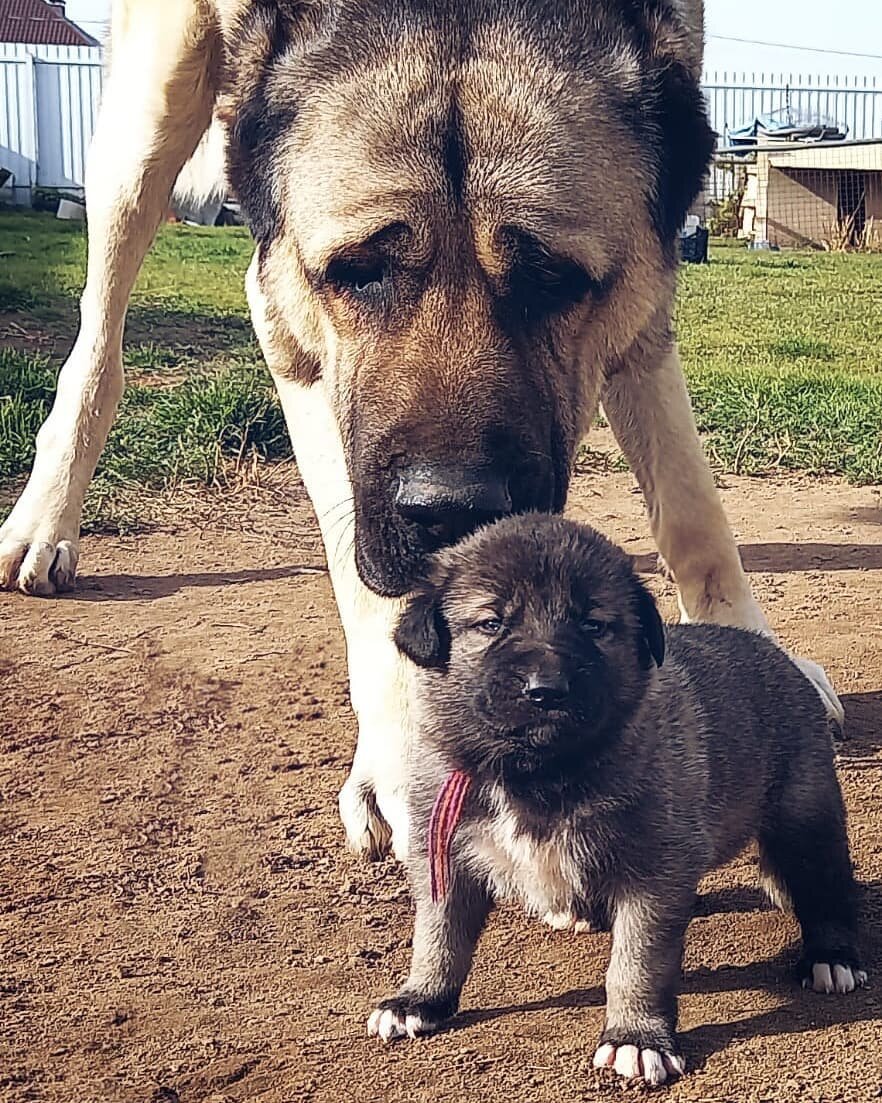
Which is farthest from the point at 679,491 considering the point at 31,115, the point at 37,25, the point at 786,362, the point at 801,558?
the point at 37,25

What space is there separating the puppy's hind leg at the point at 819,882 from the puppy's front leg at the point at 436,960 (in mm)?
495

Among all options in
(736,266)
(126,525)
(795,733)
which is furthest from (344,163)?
(736,266)

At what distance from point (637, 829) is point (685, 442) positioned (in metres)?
1.84

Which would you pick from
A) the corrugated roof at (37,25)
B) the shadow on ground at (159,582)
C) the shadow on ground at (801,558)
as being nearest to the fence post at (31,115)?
the corrugated roof at (37,25)

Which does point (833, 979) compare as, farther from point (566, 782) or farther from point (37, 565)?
point (37, 565)

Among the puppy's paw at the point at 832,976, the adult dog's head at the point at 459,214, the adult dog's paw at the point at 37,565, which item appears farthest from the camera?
the adult dog's paw at the point at 37,565

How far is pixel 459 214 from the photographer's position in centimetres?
259

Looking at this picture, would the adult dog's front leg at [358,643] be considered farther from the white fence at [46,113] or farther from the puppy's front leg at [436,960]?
the white fence at [46,113]

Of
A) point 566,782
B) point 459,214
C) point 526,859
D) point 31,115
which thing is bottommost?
point 526,859

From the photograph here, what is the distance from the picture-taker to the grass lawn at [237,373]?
5.75m

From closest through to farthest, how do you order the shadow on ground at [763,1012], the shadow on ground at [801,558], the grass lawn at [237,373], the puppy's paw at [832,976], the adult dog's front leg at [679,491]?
the shadow on ground at [763,1012]
the puppy's paw at [832,976]
the adult dog's front leg at [679,491]
the shadow on ground at [801,558]
the grass lawn at [237,373]

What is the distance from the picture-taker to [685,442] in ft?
12.5

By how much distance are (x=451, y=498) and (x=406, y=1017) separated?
0.75 m

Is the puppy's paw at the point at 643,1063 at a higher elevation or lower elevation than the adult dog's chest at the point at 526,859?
lower
